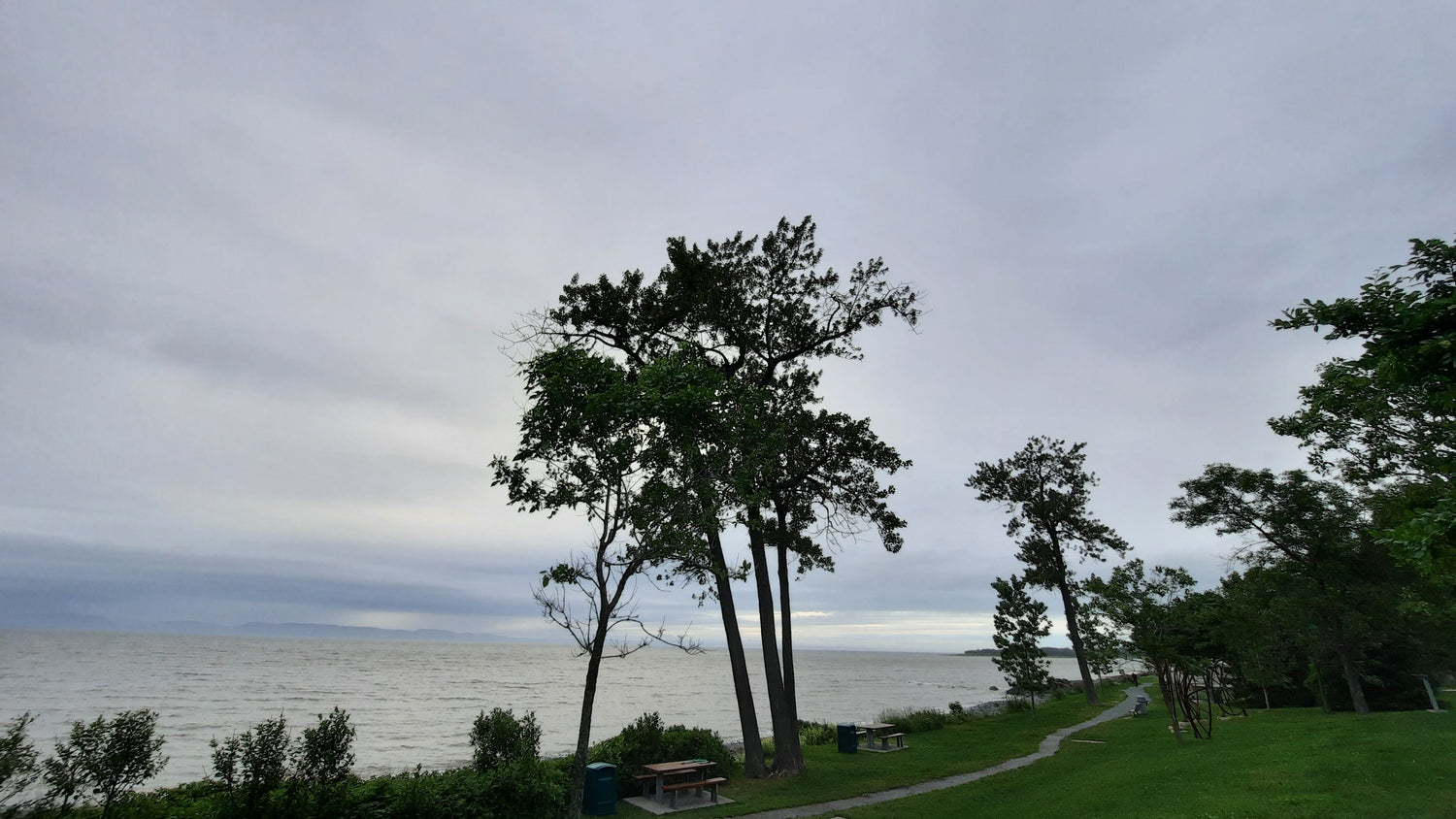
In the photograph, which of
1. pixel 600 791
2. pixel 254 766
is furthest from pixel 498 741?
pixel 254 766

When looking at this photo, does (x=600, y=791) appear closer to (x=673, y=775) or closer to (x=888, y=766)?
(x=673, y=775)

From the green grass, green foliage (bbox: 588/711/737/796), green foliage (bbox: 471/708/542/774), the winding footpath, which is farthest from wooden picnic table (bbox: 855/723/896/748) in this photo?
green foliage (bbox: 471/708/542/774)

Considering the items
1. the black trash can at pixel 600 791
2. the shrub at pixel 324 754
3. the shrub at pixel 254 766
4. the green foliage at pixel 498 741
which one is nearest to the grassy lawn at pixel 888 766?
the black trash can at pixel 600 791

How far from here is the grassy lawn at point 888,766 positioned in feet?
47.6

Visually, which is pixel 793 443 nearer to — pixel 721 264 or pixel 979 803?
pixel 721 264

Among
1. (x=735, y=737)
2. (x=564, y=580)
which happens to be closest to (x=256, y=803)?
(x=564, y=580)

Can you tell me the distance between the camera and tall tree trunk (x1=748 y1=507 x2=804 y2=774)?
1739cm

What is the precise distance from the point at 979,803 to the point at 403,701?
51.2 m

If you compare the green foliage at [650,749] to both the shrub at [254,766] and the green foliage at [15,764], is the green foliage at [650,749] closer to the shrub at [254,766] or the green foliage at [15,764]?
the shrub at [254,766]

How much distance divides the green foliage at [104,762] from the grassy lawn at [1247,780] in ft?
39.1

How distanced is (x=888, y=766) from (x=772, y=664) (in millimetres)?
5119

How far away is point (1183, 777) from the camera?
41.8 feet

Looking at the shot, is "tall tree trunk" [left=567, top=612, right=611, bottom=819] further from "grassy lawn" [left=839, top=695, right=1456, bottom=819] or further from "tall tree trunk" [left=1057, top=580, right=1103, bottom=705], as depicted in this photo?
"tall tree trunk" [left=1057, top=580, right=1103, bottom=705]

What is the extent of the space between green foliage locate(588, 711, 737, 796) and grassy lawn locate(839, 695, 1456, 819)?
520cm
